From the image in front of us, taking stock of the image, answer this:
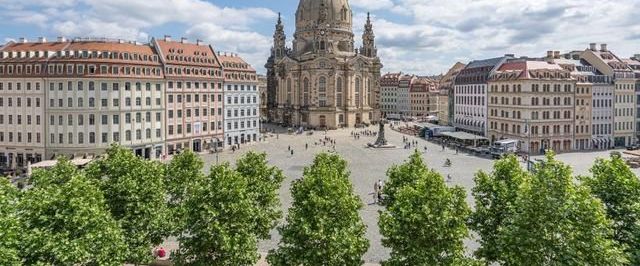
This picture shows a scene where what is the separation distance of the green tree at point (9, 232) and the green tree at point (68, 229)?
0.51 metres

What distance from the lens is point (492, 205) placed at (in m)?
29.2

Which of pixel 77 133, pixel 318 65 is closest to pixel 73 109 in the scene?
pixel 77 133

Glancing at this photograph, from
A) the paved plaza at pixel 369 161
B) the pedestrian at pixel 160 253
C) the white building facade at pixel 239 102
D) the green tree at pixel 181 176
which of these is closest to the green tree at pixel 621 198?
the paved plaza at pixel 369 161

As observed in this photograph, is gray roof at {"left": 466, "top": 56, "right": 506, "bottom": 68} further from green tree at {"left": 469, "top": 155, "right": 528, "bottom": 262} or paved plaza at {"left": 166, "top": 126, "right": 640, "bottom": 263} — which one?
green tree at {"left": 469, "top": 155, "right": 528, "bottom": 262}

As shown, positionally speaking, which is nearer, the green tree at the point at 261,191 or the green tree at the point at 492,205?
the green tree at the point at 492,205

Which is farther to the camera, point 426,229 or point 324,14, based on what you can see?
point 324,14

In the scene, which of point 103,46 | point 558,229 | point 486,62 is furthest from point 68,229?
point 486,62

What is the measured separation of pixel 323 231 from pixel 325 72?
447ft

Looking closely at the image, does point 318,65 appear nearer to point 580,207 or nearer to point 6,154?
point 6,154

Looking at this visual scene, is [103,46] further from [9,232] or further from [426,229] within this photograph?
[426,229]

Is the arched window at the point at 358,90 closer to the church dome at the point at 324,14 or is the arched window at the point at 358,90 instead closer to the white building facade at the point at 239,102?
the church dome at the point at 324,14

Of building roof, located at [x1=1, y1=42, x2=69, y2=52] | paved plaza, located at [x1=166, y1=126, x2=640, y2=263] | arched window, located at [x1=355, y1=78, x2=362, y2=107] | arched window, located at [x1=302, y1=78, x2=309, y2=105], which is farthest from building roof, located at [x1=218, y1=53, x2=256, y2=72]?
arched window, located at [x1=355, y1=78, x2=362, y2=107]

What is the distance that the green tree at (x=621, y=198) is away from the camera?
25688 millimetres

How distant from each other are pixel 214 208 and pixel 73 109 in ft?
187
